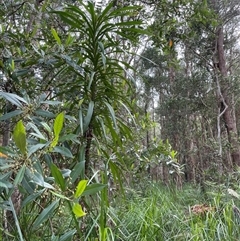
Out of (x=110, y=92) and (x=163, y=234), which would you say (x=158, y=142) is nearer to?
(x=163, y=234)

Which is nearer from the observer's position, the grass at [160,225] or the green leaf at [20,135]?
the green leaf at [20,135]

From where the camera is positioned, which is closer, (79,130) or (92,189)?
(92,189)

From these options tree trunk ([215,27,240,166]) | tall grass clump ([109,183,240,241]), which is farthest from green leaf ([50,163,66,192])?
tree trunk ([215,27,240,166])

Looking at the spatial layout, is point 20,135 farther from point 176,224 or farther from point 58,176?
point 176,224

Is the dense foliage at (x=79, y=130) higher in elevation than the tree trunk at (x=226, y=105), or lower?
lower

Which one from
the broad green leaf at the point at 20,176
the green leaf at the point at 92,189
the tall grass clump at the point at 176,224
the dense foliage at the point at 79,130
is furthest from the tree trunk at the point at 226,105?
the broad green leaf at the point at 20,176

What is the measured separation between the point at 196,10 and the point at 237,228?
1.55 meters

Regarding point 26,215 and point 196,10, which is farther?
point 196,10

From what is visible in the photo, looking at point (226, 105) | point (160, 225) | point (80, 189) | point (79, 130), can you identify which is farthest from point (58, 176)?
point (226, 105)

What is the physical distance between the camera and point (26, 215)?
150 centimetres

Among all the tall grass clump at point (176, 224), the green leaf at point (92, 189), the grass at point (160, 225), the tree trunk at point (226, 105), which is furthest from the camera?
the tree trunk at point (226, 105)

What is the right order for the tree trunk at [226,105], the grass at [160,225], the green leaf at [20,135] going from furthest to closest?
1. the tree trunk at [226,105]
2. the grass at [160,225]
3. the green leaf at [20,135]

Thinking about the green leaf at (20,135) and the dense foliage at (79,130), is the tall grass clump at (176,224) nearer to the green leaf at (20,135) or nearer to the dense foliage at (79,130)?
the dense foliage at (79,130)

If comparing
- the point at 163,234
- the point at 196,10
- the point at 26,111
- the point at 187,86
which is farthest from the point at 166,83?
the point at 26,111
